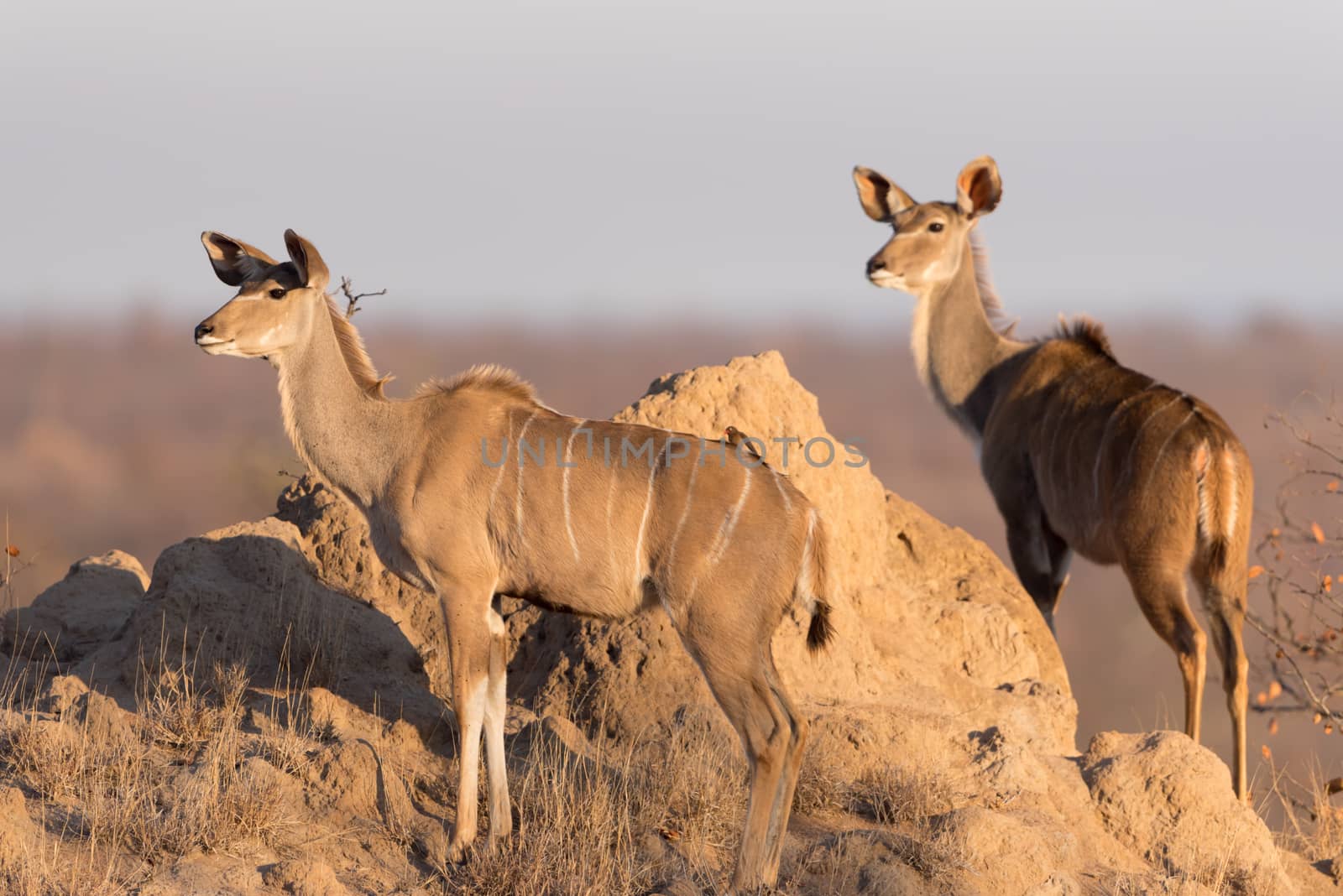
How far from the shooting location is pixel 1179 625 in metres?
8.59

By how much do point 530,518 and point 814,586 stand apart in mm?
1279

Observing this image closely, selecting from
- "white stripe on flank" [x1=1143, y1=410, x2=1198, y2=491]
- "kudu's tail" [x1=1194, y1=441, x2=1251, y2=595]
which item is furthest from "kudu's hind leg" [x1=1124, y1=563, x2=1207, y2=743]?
"white stripe on flank" [x1=1143, y1=410, x2=1198, y2=491]

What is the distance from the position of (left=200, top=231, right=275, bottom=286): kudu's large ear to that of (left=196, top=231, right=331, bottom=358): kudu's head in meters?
0.05

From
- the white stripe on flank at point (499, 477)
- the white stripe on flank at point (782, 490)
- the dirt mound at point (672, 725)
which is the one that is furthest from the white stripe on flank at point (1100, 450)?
the white stripe on flank at point (499, 477)

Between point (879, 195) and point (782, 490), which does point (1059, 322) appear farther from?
point (782, 490)

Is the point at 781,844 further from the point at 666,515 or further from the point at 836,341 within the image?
the point at 836,341

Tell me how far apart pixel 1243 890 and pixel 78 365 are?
74.4 m

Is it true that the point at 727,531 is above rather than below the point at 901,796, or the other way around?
above

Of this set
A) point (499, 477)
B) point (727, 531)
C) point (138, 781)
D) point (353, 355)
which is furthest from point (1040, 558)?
point (138, 781)

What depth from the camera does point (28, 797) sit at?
6957mm

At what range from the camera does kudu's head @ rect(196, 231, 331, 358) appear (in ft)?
23.5

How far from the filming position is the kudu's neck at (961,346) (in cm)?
1127

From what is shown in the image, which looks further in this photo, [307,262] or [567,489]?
[307,262]

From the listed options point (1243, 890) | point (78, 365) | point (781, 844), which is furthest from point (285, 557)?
point (78, 365)
